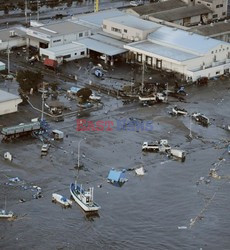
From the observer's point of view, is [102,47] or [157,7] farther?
[157,7]

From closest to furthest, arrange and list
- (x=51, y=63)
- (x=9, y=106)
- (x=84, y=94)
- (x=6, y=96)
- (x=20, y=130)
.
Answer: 1. (x=20, y=130)
2. (x=9, y=106)
3. (x=6, y=96)
4. (x=84, y=94)
5. (x=51, y=63)

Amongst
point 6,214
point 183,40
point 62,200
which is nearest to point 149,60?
point 183,40

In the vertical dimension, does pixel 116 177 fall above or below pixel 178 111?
above

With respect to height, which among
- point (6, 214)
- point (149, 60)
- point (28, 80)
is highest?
point (28, 80)

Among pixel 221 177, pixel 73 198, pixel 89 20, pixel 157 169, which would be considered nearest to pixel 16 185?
pixel 73 198

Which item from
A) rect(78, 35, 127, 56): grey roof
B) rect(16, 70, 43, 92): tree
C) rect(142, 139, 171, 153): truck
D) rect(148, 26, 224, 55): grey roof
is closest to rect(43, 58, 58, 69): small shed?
rect(78, 35, 127, 56): grey roof

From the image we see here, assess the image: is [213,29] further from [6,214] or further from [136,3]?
[6,214]

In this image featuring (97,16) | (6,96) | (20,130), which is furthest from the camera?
(97,16)
